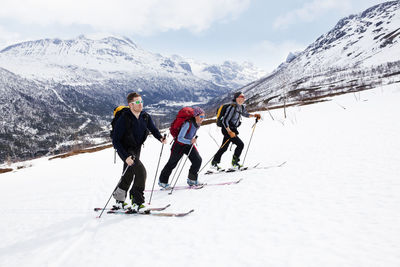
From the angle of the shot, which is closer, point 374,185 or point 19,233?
point 374,185

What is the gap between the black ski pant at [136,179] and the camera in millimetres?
5738

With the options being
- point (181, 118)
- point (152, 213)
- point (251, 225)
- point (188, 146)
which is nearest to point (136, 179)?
point (152, 213)

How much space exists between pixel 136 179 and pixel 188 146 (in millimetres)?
2300

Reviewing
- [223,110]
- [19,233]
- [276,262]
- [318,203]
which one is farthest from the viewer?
[223,110]

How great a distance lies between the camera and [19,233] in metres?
5.74

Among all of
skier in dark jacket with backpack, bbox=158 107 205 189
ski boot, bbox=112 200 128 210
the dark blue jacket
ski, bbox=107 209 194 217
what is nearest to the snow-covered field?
ski, bbox=107 209 194 217

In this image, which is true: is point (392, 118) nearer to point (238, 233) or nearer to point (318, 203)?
point (318, 203)

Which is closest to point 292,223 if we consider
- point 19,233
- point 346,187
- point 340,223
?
point 340,223

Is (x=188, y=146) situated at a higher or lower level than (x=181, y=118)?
lower

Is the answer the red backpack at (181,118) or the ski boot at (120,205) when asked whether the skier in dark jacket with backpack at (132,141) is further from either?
the red backpack at (181,118)

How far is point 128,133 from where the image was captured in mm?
5414

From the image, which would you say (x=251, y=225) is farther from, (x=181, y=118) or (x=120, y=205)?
(x=181, y=118)

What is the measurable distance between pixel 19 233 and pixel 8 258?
1486mm

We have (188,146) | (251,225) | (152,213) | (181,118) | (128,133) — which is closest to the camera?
(251,225)
